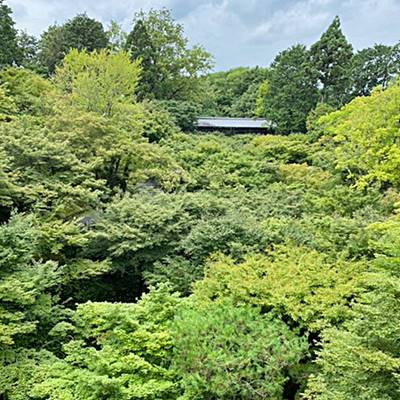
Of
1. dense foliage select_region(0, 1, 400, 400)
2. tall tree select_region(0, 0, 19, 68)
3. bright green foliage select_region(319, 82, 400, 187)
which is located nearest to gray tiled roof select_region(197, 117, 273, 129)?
dense foliage select_region(0, 1, 400, 400)

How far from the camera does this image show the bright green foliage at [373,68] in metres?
25.0

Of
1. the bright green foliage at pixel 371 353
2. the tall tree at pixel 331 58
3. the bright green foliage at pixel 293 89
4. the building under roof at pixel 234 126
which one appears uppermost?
the tall tree at pixel 331 58

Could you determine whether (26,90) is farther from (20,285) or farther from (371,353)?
(371,353)

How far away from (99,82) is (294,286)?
1414cm

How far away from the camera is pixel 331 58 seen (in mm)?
28984

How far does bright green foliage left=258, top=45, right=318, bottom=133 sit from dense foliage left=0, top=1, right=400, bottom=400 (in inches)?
292

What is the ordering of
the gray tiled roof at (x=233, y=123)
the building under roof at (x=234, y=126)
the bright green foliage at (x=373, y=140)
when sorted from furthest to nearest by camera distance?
the gray tiled roof at (x=233, y=123), the building under roof at (x=234, y=126), the bright green foliage at (x=373, y=140)

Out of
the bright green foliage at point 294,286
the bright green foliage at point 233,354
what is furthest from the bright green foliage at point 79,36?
the bright green foliage at point 233,354

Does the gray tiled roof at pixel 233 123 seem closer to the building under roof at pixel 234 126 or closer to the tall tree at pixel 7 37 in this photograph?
the building under roof at pixel 234 126

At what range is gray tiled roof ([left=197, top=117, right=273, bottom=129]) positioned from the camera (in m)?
32.5

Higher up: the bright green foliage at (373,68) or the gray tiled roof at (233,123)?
the bright green foliage at (373,68)

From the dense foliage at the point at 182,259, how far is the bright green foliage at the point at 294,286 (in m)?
0.03

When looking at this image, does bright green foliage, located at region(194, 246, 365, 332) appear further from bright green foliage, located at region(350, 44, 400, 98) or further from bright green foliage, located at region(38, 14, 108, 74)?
bright green foliage, located at region(38, 14, 108, 74)

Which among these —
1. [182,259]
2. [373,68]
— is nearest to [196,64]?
[373,68]
